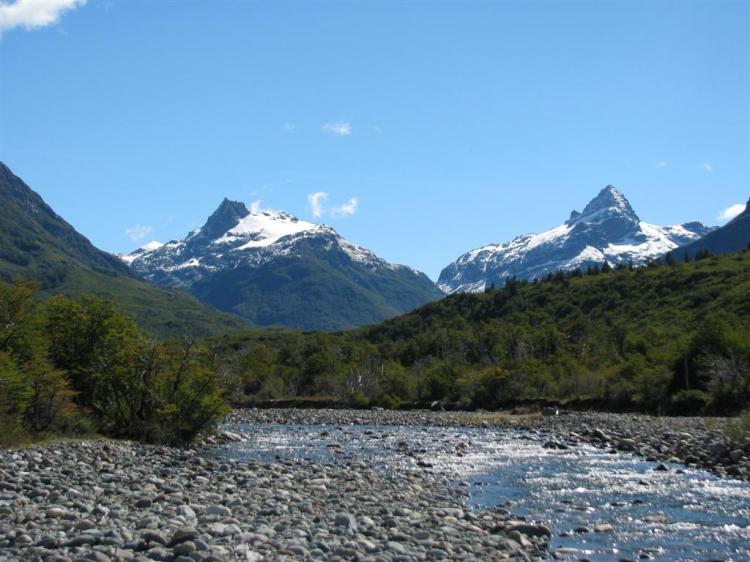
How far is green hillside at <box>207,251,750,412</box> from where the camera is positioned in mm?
69312

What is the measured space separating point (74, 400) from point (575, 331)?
342ft

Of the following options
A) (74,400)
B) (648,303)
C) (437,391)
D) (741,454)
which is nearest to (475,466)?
(741,454)

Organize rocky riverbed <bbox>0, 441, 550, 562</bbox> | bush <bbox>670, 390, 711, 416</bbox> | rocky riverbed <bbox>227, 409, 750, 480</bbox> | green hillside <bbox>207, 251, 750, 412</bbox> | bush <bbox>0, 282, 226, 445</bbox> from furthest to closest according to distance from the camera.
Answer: green hillside <bbox>207, 251, 750, 412</bbox> < bush <bbox>670, 390, 711, 416</bbox> < bush <bbox>0, 282, 226, 445</bbox> < rocky riverbed <bbox>227, 409, 750, 480</bbox> < rocky riverbed <bbox>0, 441, 550, 562</bbox>

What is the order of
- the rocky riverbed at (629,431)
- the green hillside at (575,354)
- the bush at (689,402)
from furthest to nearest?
the green hillside at (575,354) → the bush at (689,402) → the rocky riverbed at (629,431)

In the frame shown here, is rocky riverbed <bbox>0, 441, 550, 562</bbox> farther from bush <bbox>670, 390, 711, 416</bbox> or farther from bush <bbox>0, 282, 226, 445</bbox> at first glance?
bush <bbox>670, 390, 711, 416</bbox>

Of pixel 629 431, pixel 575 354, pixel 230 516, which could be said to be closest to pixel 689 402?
pixel 629 431

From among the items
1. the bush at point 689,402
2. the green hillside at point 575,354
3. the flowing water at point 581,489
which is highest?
the green hillside at point 575,354

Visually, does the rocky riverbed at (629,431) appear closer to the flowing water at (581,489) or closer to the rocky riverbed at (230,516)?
the flowing water at (581,489)

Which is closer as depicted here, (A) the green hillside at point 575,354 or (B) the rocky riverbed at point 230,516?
(B) the rocky riverbed at point 230,516

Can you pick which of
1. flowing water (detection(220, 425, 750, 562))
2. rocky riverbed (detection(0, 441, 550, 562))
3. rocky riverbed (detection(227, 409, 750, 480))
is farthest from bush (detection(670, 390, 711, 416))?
rocky riverbed (detection(0, 441, 550, 562))

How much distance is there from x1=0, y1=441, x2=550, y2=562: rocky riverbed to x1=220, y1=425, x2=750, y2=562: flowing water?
1859 mm

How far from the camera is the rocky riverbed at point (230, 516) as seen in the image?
44.3 ft

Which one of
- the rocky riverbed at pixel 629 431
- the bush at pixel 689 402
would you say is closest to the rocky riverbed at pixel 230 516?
the rocky riverbed at pixel 629 431

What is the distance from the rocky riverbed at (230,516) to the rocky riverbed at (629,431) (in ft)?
46.3
